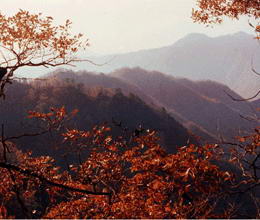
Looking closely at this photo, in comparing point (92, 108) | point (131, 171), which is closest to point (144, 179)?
Answer: point (131, 171)

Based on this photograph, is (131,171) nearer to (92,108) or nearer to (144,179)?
(144,179)

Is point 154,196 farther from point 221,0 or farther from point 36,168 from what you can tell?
point 221,0

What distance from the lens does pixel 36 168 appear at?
9156 mm

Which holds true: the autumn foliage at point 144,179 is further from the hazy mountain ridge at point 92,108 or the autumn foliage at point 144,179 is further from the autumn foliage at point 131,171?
the hazy mountain ridge at point 92,108

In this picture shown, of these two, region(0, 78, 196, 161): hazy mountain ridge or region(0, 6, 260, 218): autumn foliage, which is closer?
region(0, 6, 260, 218): autumn foliage

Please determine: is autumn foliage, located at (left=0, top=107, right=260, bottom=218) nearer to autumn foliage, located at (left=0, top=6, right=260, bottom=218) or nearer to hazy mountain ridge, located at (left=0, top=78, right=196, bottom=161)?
autumn foliage, located at (left=0, top=6, right=260, bottom=218)

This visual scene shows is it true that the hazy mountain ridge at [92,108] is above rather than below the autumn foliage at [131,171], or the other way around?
below

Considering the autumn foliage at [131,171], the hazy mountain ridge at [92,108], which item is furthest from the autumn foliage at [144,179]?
the hazy mountain ridge at [92,108]

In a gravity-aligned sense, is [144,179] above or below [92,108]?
above

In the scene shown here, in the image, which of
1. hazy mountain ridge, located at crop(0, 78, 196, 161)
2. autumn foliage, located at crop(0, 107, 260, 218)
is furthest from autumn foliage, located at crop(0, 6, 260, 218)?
hazy mountain ridge, located at crop(0, 78, 196, 161)

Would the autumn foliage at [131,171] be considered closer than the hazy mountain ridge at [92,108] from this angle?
Yes

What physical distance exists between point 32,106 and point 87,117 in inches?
901

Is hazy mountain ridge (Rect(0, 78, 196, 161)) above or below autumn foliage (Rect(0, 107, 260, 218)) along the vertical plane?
below

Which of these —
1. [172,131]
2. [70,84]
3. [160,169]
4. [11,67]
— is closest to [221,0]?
[160,169]
